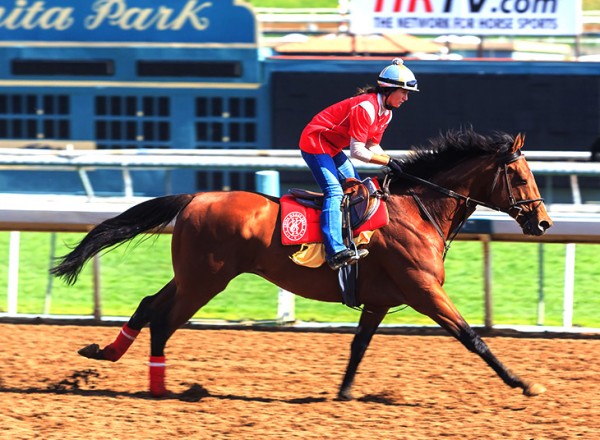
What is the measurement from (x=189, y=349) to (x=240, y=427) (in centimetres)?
228

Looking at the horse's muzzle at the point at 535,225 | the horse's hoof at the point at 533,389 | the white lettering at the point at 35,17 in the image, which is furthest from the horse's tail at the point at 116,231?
the white lettering at the point at 35,17

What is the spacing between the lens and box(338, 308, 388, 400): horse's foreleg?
23.2 ft

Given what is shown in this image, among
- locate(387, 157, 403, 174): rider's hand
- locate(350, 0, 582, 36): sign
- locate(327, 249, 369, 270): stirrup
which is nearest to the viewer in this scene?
locate(327, 249, 369, 270): stirrup

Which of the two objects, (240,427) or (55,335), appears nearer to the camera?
(240,427)

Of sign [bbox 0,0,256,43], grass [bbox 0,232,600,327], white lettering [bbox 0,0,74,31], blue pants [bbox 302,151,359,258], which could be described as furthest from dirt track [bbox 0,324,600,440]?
white lettering [bbox 0,0,74,31]

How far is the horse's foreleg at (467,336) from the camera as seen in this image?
670cm

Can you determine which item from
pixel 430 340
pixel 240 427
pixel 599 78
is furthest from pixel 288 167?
pixel 599 78

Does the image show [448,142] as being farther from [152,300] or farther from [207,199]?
[152,300]

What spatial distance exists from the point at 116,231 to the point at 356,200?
1.65 meters

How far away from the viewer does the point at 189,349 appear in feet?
27.6

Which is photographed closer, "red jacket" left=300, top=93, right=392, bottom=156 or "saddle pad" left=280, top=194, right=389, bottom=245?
"red jacket" left=300, top=93, right=392, bottom=156

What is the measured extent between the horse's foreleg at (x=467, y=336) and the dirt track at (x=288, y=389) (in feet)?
0.46

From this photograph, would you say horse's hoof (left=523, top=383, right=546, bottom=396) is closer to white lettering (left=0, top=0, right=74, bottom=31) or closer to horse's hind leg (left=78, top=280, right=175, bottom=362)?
horse's hind leg (left=78, top=280, right=175, bottom=362)

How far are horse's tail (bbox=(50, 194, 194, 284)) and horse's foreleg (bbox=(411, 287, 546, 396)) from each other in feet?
6.04
